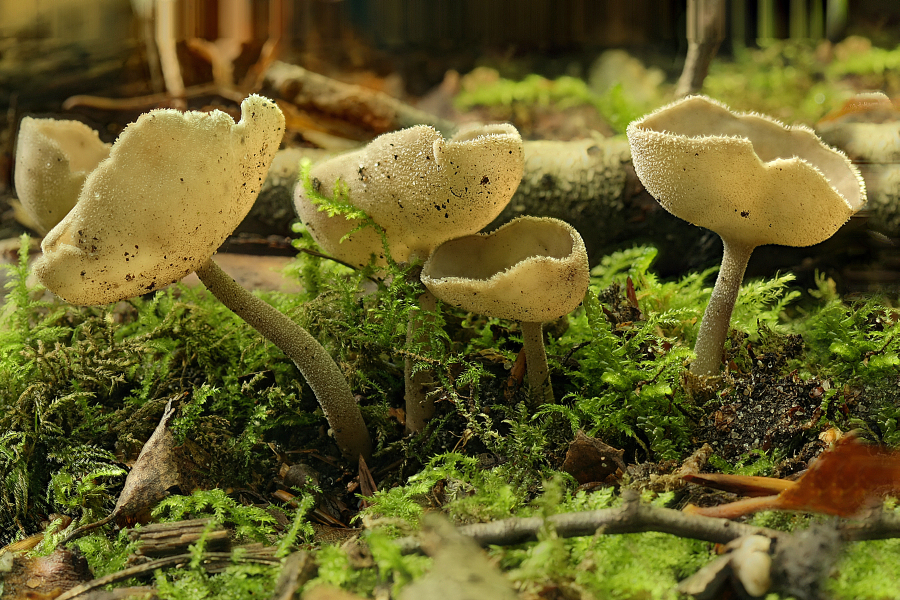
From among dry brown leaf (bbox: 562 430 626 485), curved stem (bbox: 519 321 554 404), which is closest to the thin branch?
dry brown leaf (bbox: 562 430 626 485)

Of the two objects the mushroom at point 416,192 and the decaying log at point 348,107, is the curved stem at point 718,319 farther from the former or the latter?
the decaying log at point 348,107

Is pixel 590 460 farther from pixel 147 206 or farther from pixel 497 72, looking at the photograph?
pixel 497 72

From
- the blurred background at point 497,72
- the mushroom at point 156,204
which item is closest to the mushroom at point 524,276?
the mushroom at point 156,204

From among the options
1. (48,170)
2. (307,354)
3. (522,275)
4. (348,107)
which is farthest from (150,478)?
(348,107)

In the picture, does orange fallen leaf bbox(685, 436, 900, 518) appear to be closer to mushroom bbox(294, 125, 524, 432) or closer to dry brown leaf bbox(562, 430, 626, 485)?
dry brown leaf bbox(562, 430, 626, 485)

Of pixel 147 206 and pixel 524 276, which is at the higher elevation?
pixel 147 206

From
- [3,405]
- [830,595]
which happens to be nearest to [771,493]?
[830,595]
